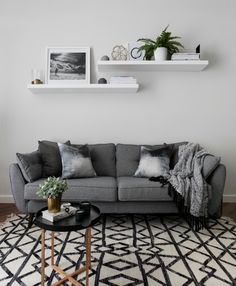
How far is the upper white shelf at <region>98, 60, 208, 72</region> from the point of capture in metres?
3.43

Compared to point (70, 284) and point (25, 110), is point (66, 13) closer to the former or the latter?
point (25, 110)

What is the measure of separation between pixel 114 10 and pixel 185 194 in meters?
2.57

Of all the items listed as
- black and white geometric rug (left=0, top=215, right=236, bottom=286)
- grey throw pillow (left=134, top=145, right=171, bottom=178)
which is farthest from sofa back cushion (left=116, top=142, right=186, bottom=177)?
black and white geometric rug (left=0, top=215, right=236, bottom=286)

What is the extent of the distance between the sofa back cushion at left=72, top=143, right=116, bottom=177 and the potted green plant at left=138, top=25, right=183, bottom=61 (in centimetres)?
130

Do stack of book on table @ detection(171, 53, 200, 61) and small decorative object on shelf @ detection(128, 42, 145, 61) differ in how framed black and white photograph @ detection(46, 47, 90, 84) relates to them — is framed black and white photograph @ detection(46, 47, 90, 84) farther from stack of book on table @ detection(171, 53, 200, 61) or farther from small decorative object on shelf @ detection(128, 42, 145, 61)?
stack of book on table @ detection(171, 53, 200, 61)

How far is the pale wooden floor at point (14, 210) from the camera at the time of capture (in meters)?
3.25

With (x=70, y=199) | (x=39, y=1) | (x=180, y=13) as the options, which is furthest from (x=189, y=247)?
(x=39, y=1)

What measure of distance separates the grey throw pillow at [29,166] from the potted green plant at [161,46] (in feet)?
6.28

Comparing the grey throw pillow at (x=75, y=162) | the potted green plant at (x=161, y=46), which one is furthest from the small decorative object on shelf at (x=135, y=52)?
the grey throw pillow at (x=75, y=162)

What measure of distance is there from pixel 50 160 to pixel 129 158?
97 cm

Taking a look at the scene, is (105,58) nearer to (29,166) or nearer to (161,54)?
(161,54)

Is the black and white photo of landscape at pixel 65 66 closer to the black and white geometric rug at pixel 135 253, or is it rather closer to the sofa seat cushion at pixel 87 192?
the sofa seat cushion at pixel 87 192

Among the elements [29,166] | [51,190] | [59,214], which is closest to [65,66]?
[29,166]

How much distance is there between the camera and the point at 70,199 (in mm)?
2910
